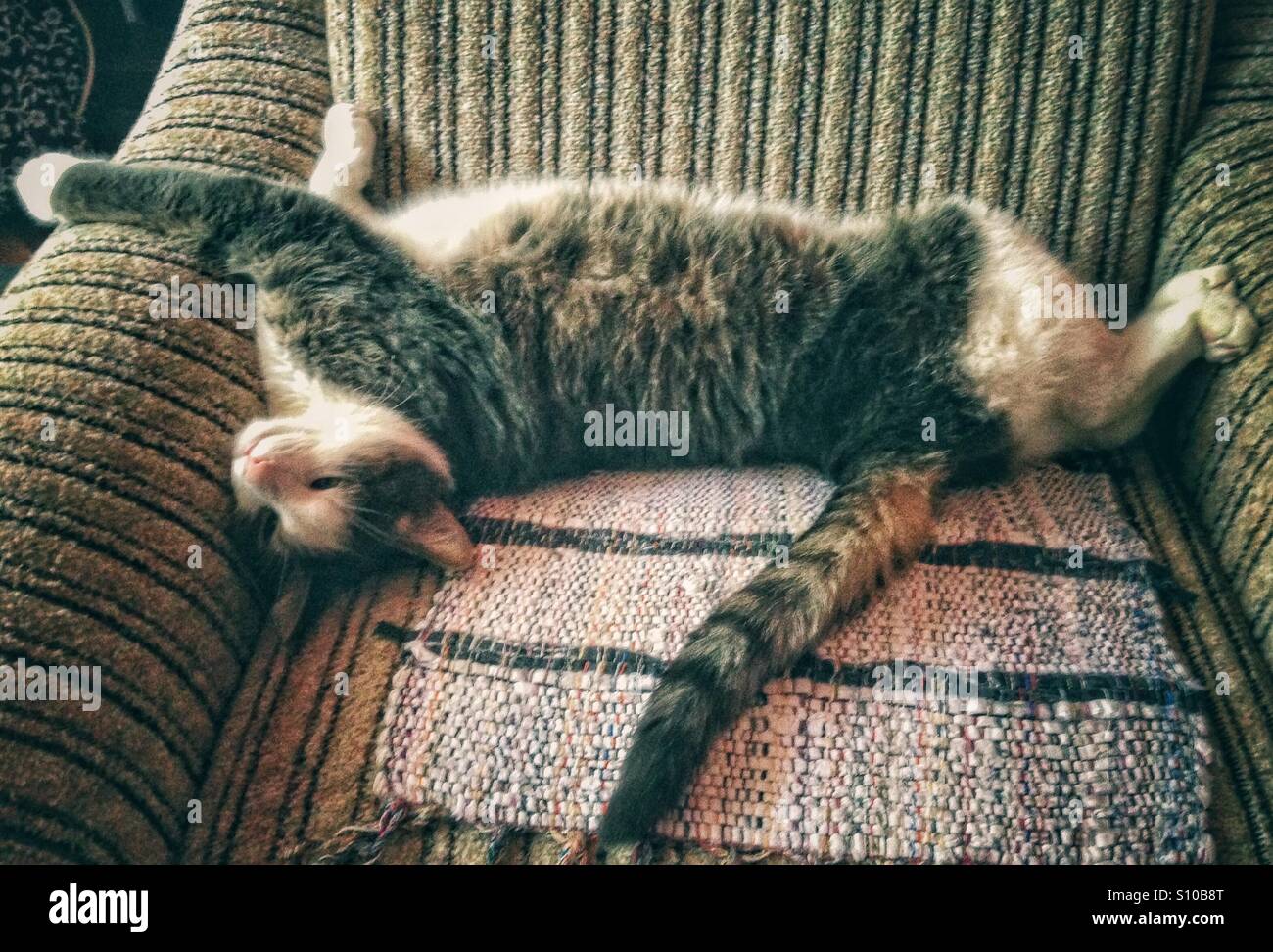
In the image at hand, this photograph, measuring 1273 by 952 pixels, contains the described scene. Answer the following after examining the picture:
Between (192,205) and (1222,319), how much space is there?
1.21m

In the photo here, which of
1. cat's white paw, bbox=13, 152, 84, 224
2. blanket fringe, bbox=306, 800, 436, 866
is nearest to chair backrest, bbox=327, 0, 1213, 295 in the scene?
cat's white paw, bbox=13, 152, 84, 224

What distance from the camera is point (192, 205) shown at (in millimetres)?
1075

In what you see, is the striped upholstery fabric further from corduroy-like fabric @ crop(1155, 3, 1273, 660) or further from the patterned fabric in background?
the patterned fabric in background

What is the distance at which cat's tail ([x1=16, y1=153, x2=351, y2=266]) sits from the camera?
1074mm

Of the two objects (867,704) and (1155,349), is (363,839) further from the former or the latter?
(1155,349)

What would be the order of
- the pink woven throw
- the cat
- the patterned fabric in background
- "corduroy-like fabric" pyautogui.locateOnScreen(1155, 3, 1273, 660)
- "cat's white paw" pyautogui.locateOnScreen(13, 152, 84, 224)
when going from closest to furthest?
the pink woven throw → "corduroy-like fabric" pyautogui.locateOnScreen(1155, 3, 1273, 660) → the cat → "cat's white paw" pyautogui.locateOnScreen(13, 152, 84, 224) → the patterned fabric in background

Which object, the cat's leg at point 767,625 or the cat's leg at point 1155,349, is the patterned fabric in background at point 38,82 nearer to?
the cat's leg at point 767,625

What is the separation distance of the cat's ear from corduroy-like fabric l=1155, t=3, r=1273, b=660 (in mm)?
819

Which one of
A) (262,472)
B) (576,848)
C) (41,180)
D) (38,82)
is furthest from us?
(38,82)

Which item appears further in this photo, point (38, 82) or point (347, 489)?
point (38, 82)

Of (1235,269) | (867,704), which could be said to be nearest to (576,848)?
(867,704)

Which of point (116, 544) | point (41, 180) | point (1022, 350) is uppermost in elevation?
point (41, 180)
